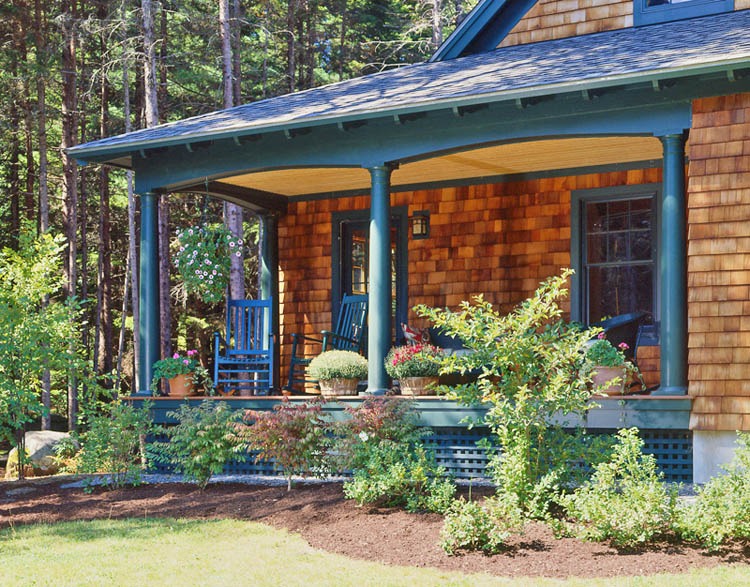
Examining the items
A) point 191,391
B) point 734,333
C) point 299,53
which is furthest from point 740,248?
point 299,53

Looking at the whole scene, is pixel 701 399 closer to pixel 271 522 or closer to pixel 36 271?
Result: pixel 271 522

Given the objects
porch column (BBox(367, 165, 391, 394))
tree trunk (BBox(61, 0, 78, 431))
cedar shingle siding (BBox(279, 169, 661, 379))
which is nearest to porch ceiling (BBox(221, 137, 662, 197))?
cedar shingle siding (BBox(279, 169, 661, 379))

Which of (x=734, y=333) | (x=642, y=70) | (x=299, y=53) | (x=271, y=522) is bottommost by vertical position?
(x=271, y=522)

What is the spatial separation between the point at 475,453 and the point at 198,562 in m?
3.02

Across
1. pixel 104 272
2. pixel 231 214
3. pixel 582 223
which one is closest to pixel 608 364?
pixel 582 223

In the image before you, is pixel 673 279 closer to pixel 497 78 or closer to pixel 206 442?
pixel 497 78

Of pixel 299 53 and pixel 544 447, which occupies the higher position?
pixel 299 53

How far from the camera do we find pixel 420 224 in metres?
10.6

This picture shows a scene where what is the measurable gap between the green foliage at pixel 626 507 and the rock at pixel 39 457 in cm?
979

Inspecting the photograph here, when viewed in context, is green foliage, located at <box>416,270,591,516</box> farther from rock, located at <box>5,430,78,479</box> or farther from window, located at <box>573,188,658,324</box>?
rock, located at <box>5,430,78,479</box>

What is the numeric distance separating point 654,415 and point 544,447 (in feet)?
4.74

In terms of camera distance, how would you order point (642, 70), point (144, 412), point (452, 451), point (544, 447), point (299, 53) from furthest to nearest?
point (299, 53) < point (144, 412) < point (452, 451) < point (642, 70) < point (544, 447)

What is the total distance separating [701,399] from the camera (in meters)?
6.90

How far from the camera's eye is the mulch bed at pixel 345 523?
192 inches
